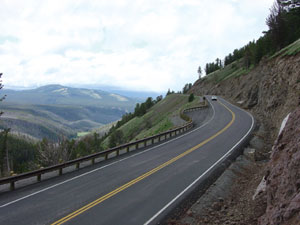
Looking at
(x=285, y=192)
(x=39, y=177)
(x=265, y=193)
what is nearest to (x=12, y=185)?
(x=39, y=177)

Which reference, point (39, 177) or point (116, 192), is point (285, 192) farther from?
point (39, 177)

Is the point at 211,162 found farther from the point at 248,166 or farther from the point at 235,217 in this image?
the point at 235,217

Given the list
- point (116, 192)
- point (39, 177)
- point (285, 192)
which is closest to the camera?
point (285, 192)

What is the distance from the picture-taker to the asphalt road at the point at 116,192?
935 centimetres

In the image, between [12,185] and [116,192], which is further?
[12,185]

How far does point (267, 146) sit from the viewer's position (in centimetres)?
2009

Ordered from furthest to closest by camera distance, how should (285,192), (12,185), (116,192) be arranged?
1. (12,185)
2. (116,192)
3. (285,192)

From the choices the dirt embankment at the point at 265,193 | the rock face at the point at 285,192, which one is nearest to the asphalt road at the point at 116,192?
the dirt embankment at the point at 265,193

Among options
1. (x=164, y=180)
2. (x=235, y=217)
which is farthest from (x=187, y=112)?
(x=235, y=217)

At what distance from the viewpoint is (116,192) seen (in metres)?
11.6

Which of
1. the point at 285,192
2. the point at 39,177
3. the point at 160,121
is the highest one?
the point at 285,192

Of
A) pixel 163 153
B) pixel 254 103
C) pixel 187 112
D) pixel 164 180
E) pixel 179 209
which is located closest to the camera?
pixel 179 209

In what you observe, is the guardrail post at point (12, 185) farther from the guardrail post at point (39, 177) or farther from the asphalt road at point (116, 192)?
the guardrail post at point (39, 177)

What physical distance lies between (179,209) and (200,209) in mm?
888
